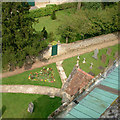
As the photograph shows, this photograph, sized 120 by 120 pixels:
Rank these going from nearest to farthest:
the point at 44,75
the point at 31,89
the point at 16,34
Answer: the point at 16,34
the point at 31,89
the point at 44,75

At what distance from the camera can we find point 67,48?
2962cm

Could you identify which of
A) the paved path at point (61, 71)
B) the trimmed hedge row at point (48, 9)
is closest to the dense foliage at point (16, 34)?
the paved path at point (61, 71)

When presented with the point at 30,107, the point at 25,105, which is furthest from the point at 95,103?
the point at 25,105

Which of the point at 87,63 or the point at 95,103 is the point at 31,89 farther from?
the point at 95,103

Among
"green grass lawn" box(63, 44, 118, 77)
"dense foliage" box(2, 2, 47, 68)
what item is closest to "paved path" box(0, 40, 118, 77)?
"green grass lawn" box(63, 44, 118, 77)

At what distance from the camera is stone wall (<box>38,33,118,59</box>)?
28.1m

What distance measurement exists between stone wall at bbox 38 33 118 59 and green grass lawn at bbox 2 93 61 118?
336 inches

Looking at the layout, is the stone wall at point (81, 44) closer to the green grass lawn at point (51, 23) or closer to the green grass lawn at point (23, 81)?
the green grass lawn at point (51, 23)

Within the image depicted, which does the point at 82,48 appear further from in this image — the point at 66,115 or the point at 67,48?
the point at 66,115

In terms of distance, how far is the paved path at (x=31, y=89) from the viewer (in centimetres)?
2211

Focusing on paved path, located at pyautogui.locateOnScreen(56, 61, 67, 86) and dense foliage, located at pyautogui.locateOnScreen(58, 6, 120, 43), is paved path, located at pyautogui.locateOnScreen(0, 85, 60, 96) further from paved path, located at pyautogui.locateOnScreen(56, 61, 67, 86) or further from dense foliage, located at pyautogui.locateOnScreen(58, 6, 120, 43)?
dense foliage, located at pyautogui.locateOnScreen(58, 6, 120, 43)

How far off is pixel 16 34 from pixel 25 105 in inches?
354

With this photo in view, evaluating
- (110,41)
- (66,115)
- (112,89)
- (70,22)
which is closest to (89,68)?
(70,22)

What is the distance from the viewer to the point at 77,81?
1794cm
